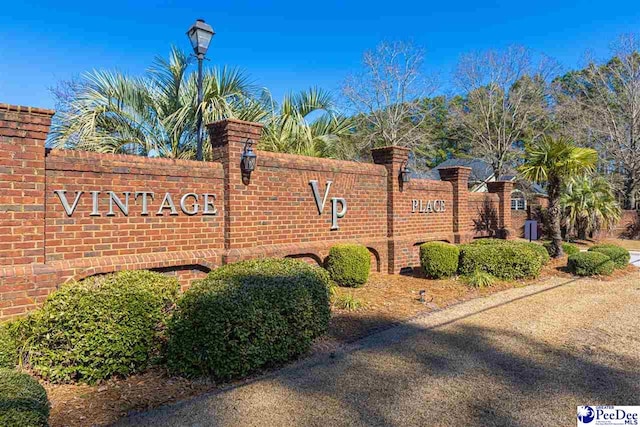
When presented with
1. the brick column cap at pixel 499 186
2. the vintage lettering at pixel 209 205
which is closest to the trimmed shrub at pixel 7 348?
the vintage lettering at pixel 209 205

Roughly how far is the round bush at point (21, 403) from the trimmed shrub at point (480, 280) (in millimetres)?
7333

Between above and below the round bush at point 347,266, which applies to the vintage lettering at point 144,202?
above

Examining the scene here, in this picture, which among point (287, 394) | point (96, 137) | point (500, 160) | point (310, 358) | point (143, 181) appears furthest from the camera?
point (500, 160)

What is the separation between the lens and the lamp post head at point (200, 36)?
6.86 meters

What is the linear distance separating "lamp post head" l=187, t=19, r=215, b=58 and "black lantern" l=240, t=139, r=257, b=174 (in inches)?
73.0

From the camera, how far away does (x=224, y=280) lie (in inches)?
182

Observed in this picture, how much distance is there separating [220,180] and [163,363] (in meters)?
3.02

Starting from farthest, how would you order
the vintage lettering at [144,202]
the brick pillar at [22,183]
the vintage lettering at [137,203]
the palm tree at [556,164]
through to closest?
the palm tree at [556,164]
the vintage lettering at [144,202]
the vintage lettering at [137,203]
the brick pillar at [22,183]

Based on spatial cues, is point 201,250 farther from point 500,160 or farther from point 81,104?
point 500,160

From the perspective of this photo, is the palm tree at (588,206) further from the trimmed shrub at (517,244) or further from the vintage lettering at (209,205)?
the vintage lettering at (209,205)

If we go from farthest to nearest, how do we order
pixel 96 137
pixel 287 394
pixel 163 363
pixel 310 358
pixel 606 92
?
pixel 606 92
pixel 96 137
pixel 310 358
pixel 163 363
pixel 287 394

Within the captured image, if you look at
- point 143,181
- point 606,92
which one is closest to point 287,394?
point 143,181

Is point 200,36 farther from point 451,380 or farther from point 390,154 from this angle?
point 451,380

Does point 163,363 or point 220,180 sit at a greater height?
point 220,180
